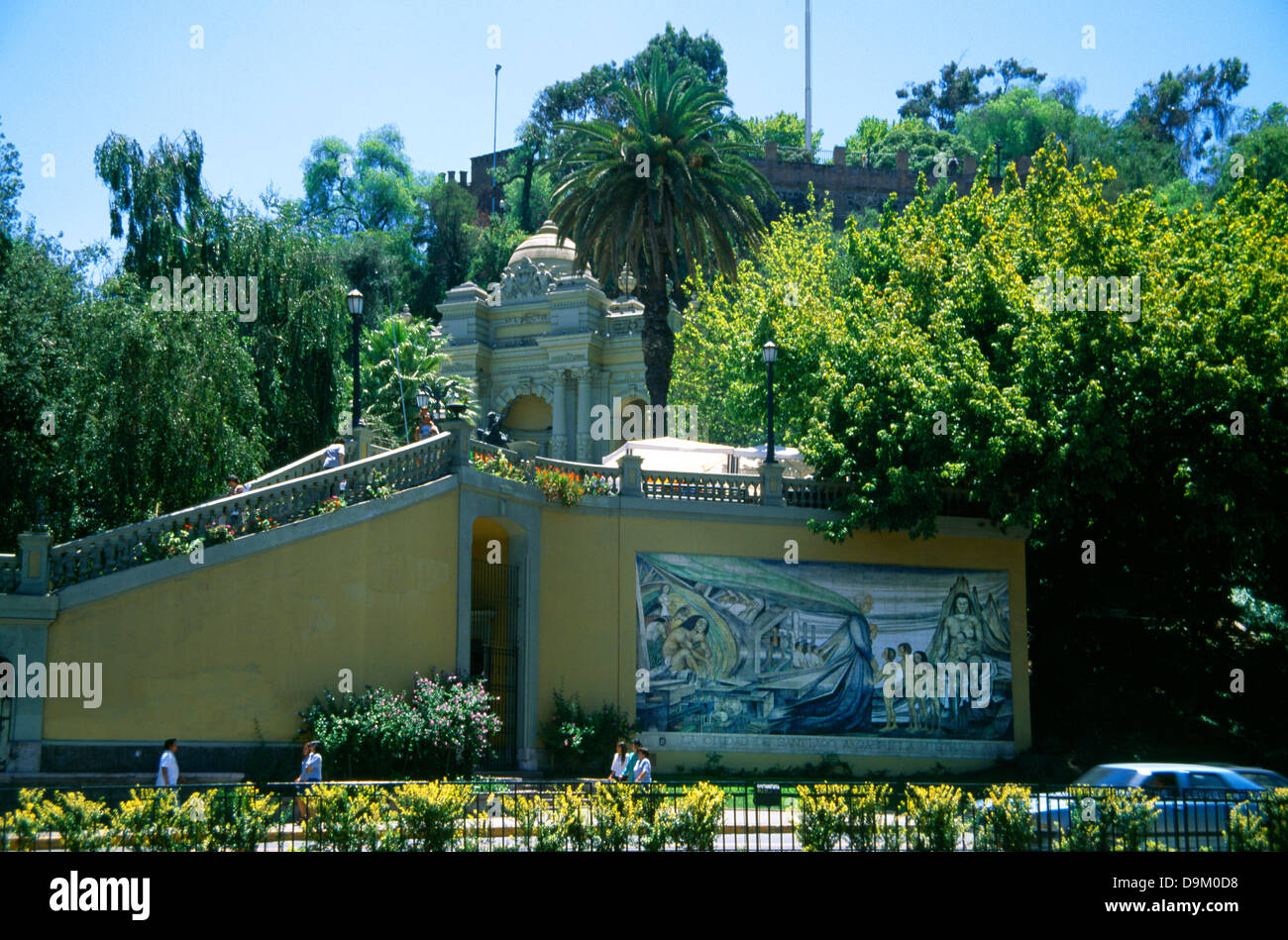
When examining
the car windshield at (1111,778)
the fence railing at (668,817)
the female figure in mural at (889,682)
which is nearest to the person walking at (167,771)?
the fence railing at (668,817)

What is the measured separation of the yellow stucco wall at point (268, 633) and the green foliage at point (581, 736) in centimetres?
292

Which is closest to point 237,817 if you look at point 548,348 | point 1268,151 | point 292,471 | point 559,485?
point 292,471

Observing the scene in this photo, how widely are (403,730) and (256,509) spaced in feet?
16.9

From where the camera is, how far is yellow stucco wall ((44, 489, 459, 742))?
22.8 metres

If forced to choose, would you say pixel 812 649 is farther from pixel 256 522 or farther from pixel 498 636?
pixel 256 522

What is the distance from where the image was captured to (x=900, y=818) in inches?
695

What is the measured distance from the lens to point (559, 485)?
29094 millimetres

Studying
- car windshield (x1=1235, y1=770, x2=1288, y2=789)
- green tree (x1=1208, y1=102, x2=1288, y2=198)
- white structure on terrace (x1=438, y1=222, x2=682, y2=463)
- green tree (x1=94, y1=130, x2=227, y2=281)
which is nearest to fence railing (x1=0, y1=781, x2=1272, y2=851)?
car windshield (x1=1235, y1=770, x2=1288, y2=789)

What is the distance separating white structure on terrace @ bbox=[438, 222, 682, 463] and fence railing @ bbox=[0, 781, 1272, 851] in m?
34.6

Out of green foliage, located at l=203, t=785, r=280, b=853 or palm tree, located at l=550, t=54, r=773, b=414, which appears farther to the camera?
palm tree, located at l=550, t=54, r=773, b=414

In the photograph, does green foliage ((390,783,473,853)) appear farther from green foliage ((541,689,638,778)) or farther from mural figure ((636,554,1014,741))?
mural figure ((636,554,1014,741))
